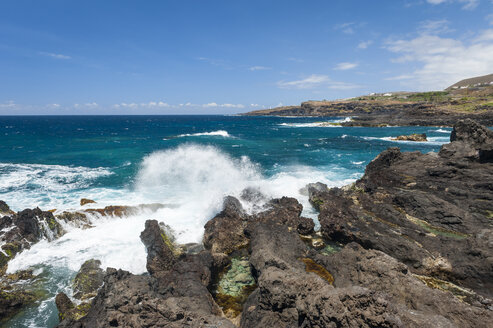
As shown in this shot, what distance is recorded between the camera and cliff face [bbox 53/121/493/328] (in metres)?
6.71

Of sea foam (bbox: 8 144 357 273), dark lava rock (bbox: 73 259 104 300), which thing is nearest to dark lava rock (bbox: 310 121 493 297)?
sea foam (bbox: 8 144 357 273)

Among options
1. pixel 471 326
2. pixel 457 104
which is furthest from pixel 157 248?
pixel 457 104

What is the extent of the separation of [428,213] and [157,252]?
48.6ft

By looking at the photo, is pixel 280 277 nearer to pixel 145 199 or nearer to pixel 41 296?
pixel 41 296

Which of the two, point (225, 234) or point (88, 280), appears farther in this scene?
point (225, 234)

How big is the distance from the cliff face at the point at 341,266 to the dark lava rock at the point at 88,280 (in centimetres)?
219

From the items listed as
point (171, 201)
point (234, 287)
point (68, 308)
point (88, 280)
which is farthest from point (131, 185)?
point (234, 287)

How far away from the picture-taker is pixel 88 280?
1162cm

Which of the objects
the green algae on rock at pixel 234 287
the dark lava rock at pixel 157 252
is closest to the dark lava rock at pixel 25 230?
the dark lava rock at pixel 157 252

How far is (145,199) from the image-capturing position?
2308 cm

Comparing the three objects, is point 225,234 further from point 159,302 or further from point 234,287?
point 159,302

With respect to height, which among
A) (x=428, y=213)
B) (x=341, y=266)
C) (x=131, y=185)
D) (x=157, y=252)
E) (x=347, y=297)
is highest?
(x=347, y=297)

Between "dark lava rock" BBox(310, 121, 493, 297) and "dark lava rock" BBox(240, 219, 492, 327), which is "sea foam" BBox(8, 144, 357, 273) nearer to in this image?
"dark lava rock" BBox(310, 121, 493, 297)

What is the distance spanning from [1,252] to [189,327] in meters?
12.5
